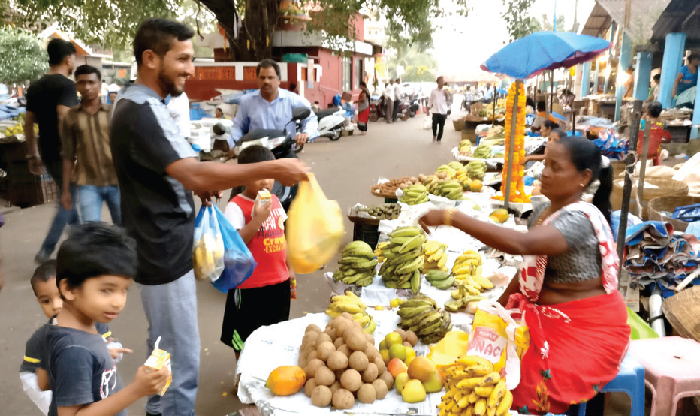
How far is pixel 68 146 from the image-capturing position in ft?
15.9

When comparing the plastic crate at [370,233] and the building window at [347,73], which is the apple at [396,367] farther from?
the building window at [347,73]

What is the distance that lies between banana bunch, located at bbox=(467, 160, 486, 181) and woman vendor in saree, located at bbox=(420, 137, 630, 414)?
189 inches

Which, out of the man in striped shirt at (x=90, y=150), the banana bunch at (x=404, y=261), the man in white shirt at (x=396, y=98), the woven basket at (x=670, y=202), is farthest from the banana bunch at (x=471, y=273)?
the man in white shirt at (x=396, y=98)

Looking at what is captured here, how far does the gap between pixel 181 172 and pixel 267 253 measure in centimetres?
134

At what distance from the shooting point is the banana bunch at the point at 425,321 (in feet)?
9.04

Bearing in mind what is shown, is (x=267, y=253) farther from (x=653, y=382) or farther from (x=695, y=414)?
(x=695, y=414)

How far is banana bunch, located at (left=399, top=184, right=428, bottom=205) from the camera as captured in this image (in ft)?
18.6

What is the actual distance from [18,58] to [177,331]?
32.5 metres

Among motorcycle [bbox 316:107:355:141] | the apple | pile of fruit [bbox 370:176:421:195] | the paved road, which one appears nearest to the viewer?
the apple

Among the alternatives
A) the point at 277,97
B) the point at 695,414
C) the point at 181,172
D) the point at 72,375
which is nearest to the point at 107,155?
the point at 277,97

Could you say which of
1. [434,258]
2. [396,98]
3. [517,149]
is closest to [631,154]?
[434,258]

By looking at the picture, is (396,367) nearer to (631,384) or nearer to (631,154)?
(631,384)

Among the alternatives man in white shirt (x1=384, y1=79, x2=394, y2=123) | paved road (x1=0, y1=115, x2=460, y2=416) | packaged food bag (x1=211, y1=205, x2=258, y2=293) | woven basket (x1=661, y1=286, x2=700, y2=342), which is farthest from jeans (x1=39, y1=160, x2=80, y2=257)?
man in white shirt (x1=384, y1=79, x2=394, y2=123)

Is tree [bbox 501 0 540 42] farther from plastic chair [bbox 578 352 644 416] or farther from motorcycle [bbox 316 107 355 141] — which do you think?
plastic chair [bbox 578 352 644 416]
